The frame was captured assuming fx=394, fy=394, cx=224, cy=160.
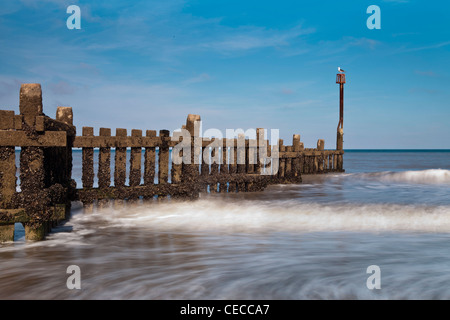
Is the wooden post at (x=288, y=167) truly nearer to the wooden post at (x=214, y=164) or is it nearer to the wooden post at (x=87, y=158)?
the wooden post at (x=214, y=164)

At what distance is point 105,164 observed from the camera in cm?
779

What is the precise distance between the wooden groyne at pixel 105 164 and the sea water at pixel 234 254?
1.17 feet

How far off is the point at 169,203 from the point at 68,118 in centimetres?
278

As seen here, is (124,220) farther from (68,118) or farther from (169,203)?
(68,118)

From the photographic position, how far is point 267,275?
400 centimetres

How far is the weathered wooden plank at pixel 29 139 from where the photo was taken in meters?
5.21

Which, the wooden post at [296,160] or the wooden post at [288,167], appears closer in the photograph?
the wooden post at [288,167]

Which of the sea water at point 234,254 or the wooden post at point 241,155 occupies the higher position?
the wooden post at point 241,155

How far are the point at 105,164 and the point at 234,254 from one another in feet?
13.1

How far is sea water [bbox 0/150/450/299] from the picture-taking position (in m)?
3.62

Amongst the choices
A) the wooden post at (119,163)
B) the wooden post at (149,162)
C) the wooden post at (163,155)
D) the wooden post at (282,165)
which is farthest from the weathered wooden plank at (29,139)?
the wooden post at (282,165)

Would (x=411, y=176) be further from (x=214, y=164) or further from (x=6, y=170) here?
(x=6, y=170)

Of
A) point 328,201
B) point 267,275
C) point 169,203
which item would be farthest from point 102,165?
point 328,201

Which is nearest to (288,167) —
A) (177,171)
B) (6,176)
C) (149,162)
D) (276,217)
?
(177,171)
